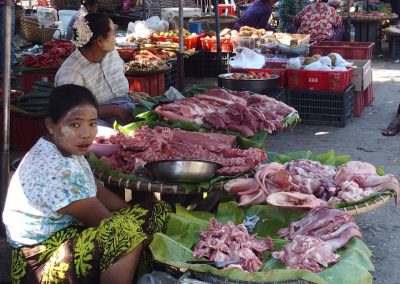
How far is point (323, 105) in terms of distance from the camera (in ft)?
24.7

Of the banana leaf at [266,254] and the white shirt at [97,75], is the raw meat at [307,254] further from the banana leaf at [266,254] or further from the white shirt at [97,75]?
the white shirt at [97,75]

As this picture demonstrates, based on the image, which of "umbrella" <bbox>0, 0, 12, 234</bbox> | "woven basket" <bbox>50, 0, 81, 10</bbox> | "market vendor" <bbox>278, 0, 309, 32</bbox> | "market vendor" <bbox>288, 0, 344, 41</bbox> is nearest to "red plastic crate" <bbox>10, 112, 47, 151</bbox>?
"umbrella" <bbox>0, 0, 12, 234</bbox>

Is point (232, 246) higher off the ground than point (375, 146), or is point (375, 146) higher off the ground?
point (232, 246)

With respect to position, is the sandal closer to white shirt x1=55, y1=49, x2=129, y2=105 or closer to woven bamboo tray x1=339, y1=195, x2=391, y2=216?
white shirt x1=55, y1=49, x2=129, y2=105

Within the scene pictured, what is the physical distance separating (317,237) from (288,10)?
8.92 meters

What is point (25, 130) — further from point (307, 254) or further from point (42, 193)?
point (307, 254)

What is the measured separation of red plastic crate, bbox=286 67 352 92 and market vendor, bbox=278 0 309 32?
13.2ft

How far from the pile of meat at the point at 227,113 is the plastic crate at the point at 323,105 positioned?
1.96m

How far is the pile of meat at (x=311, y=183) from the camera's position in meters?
3.66

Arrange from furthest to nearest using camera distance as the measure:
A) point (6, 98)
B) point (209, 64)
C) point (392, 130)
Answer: point (209, 64) < point (392, 130) < point (6, 98)

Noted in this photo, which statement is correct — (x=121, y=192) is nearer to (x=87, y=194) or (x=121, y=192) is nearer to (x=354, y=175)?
(x=87, y=194)

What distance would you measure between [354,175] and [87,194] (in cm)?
184

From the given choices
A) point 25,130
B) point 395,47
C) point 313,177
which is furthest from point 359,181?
point 395,47

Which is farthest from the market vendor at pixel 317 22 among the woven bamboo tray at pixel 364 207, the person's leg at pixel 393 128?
the woven bamboo tray at pixel 364 207
